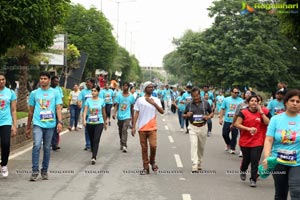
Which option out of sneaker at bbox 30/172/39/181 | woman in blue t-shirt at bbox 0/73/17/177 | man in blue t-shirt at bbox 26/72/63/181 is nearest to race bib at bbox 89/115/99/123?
man in blue t-shirt at bbox 26/72/63/181

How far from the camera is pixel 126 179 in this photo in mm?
9062

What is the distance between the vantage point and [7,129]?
355 inches

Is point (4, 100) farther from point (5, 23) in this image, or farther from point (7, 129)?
point (5, 23)

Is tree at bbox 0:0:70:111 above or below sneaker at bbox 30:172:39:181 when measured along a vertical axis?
above

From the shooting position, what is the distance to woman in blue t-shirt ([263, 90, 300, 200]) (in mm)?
5609

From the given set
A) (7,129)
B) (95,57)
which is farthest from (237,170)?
(95,57)

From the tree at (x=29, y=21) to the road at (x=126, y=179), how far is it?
2.76 meters

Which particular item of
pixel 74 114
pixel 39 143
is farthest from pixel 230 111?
pixel 74 114

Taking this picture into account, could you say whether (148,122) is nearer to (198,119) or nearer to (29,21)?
(198,119)

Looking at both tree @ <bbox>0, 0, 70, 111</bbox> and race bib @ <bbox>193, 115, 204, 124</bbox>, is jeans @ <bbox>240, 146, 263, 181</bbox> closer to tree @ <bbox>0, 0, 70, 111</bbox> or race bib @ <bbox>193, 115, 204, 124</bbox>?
race bib @ <bbox>193, 115, 204, 124</bbox>

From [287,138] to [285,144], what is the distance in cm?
8

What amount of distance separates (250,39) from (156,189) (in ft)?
92.8

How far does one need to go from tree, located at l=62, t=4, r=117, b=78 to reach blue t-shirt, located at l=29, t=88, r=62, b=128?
3182 centimetres

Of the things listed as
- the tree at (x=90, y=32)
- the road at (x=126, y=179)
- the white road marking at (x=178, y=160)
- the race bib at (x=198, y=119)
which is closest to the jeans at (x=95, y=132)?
the road at (x=126, y=179)
